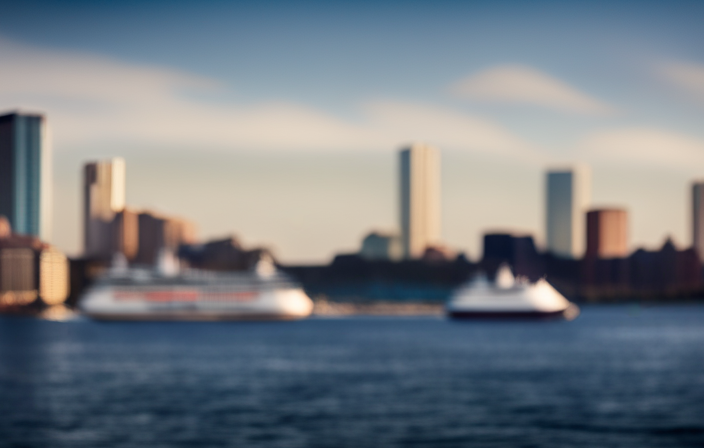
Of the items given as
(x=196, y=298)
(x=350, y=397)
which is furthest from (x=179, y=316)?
(x=350, y=397)

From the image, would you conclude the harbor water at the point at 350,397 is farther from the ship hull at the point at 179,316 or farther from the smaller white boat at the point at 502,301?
the ship hull at the point at 179,316

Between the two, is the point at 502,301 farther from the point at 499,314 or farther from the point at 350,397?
the point at 350,397

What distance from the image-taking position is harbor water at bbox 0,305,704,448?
38.6 meters

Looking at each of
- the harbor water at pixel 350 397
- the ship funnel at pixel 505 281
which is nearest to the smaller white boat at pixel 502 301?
the ship funnel at pixel 505 281

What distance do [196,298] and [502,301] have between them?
5462cm

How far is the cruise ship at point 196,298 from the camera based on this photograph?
16738 cm

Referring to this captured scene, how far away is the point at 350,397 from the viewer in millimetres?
49594

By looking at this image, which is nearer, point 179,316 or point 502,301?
point 502,301

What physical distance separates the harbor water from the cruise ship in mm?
77243

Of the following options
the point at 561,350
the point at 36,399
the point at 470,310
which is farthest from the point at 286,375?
the point at 470,310

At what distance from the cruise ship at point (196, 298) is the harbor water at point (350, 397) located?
77.2m

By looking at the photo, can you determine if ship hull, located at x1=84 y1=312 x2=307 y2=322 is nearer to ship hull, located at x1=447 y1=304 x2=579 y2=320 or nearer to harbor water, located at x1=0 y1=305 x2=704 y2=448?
ship hull, located at x1=447 y1=304 x2=579 y2=320

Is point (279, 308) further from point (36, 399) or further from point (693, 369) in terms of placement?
point (36, 399)

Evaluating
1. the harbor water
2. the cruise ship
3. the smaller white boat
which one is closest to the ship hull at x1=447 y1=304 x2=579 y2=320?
the smaller white boat
